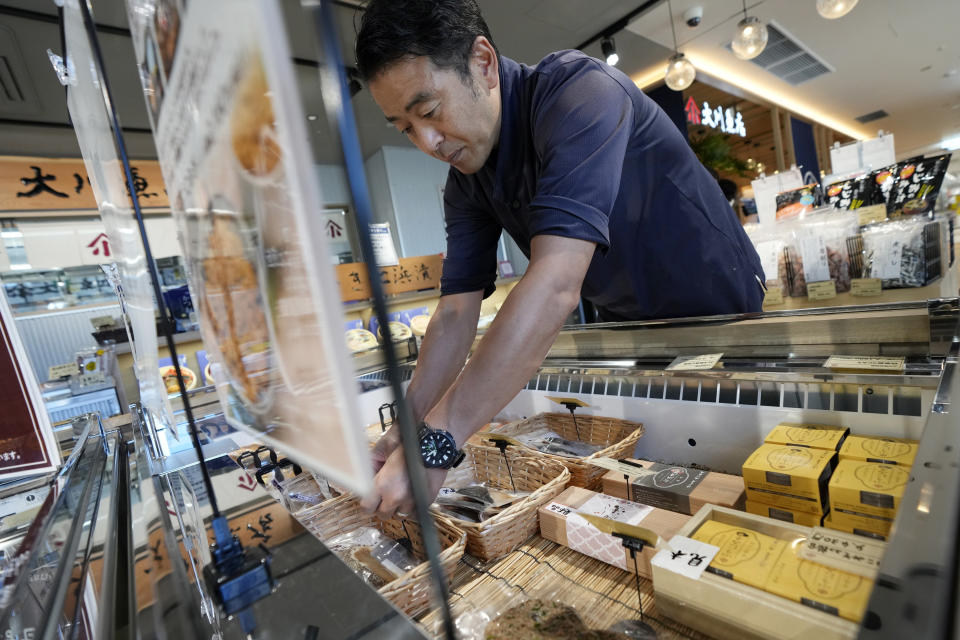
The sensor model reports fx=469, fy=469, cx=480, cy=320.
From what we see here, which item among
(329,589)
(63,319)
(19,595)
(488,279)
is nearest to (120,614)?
(19,595)

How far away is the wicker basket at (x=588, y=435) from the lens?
97 centimetres

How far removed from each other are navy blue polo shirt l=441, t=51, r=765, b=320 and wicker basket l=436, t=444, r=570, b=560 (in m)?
0.45

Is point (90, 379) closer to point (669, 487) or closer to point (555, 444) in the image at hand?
point (555, 444)

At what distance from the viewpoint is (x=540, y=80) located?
96 centimetres

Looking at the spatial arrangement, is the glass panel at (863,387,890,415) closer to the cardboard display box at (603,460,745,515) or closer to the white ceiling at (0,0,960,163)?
the cardboard display box at (603,460,745,515)

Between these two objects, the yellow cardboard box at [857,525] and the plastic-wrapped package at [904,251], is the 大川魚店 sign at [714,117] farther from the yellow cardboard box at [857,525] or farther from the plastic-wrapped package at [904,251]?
the yellow cardboard box at [857,525]

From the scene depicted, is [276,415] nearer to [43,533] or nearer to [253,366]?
[253,366]

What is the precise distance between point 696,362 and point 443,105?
2.41 feet

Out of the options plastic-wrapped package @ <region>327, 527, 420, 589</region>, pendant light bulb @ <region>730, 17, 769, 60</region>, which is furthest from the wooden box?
pendant light bulb @ <region>730, 17, 769, 60</region>

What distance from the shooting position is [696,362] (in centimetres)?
101

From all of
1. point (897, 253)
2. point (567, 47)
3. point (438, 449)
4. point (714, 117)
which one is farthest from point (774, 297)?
point (714, 117)

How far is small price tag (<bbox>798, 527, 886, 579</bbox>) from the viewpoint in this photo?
508 millimetres

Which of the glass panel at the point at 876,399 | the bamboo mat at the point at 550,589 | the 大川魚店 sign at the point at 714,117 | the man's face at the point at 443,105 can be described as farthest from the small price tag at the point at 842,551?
the 大川魚店 sign at the point at 714,117

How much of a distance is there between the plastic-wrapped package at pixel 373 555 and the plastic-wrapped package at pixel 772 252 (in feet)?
6.90
